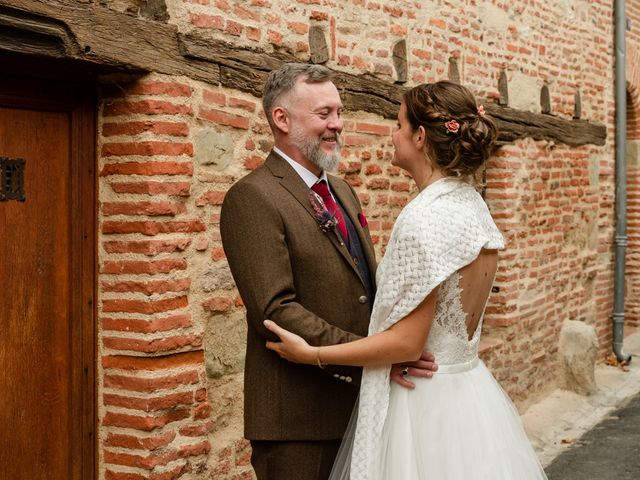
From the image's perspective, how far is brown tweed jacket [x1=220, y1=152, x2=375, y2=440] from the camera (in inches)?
109

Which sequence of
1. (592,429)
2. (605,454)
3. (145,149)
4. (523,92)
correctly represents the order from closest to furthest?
(145,149)
(605,454)
(592,429)
(523,92)

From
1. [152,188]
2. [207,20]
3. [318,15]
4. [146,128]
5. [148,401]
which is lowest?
[148,401]

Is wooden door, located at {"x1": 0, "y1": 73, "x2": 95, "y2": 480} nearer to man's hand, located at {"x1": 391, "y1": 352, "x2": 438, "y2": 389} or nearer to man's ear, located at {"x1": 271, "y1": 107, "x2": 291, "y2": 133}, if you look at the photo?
man's ear, located at {"x1": 271, "y1": 107, "x2": 291, "y2": 133}

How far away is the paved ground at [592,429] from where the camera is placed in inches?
234

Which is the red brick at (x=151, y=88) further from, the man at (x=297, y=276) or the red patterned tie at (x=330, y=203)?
the red patterned tie at (x=330, y=203)

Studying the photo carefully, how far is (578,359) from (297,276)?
18.2ft

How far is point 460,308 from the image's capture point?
2.88 meters

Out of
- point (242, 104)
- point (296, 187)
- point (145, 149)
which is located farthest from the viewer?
point (242, 104)

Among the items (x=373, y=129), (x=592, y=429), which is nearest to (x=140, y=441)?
(x=373, y=129)

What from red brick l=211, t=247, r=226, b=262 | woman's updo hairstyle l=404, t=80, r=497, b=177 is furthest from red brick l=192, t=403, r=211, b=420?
woman's updo hairstyle l=404, t=80, r=497, b=177

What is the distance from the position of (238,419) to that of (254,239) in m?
1.64

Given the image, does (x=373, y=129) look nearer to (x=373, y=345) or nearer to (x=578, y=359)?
(x=373, y=345)

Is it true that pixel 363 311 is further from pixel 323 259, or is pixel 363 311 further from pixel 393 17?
pixel 393 17

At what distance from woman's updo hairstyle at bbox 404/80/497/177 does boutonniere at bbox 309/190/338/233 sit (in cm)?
40
